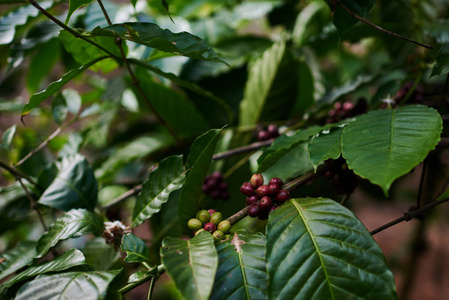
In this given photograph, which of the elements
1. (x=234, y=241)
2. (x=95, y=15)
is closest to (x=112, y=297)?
(x=234, y=241)

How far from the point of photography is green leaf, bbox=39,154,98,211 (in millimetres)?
761

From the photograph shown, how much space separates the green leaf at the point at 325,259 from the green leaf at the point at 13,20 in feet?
2.86

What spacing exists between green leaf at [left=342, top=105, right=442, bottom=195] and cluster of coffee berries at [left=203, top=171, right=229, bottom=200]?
39 centimetres

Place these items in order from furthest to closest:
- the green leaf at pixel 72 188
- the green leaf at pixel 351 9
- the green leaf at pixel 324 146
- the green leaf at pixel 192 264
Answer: the green leaf at pixel 72 188 → the green leaf at pixel 351 9 → the green leaf at pixel 324 146 → the green leaf at pixel 192 264

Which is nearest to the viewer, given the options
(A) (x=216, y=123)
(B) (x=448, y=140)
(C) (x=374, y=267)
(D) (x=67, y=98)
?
(C) (x=374, y=267)

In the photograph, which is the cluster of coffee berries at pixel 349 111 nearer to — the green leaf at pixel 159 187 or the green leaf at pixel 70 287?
the green leaf at pixel 159 187

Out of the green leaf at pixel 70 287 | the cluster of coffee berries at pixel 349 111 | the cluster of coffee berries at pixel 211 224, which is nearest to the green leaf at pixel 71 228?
the green leaf at pixel 70 287

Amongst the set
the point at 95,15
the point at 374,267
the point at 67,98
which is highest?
the point at 95,15

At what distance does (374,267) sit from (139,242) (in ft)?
1.24

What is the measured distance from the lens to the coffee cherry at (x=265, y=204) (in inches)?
22.2

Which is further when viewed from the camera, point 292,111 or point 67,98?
→ point 292,111

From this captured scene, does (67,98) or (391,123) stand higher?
(67,98)

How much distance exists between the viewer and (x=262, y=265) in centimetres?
49

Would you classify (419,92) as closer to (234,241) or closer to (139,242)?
(234,241)
